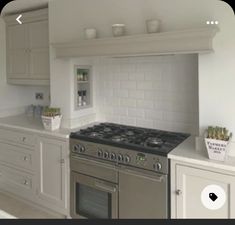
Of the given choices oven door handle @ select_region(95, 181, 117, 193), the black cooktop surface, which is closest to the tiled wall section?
the black cooktop surface

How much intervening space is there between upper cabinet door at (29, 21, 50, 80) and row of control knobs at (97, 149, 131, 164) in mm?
1337

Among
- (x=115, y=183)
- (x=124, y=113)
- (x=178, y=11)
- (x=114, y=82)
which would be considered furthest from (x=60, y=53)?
(x=115, y=183)

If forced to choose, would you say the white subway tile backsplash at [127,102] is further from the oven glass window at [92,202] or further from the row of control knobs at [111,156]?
the oven glass window at [92,202]

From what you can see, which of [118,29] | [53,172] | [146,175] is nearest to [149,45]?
[118,29]

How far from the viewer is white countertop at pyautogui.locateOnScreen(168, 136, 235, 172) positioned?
1806 mm

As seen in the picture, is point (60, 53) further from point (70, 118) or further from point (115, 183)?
point (115, 183)

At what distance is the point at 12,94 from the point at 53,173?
152 centimetres

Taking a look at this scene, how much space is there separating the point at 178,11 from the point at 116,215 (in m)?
1.81

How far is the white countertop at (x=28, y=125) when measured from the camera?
2698 mm

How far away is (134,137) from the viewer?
8.04ft

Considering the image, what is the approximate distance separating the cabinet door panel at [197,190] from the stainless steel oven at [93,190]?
581 millimetres

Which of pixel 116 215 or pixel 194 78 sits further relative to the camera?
pixel 194 78

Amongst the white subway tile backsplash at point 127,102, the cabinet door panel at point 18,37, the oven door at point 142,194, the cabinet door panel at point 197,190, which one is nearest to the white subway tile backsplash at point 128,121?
the white subway tile backsplash at point 127,102

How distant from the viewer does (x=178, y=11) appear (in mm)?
2154
